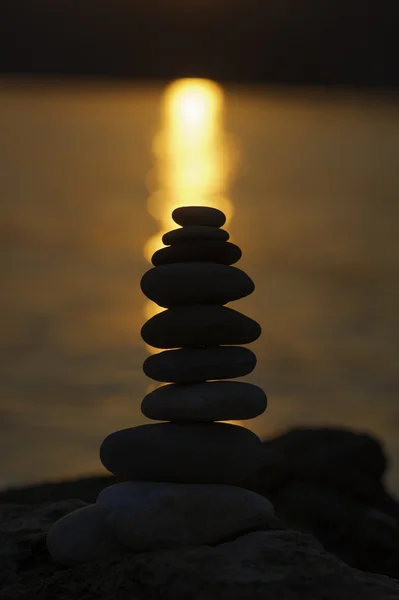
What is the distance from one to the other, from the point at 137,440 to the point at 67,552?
662 millimetres

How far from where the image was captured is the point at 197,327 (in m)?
6.46

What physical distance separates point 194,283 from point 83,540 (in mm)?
1412

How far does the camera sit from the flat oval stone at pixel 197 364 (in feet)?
21.2

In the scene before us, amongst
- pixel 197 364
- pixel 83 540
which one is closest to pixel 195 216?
pixel 197 364

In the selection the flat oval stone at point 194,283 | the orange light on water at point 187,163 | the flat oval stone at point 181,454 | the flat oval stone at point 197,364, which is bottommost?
the flat oval stone at point 181,454

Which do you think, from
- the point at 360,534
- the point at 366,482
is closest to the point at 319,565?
the point at 360,534

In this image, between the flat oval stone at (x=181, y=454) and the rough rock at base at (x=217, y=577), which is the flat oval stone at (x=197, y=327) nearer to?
the flat oval stone at (x=181, y=454)

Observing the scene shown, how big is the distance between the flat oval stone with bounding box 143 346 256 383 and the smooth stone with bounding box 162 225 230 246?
1.90ft

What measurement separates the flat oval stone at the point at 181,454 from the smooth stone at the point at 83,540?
0.29 m

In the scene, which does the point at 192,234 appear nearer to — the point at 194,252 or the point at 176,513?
the point at 194,252

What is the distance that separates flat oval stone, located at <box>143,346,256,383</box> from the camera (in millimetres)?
6461

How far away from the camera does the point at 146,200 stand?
26344 millimetres

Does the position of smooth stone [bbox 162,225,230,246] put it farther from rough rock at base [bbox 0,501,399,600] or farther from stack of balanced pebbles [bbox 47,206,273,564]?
rough rock at base [bbox 0,501,399,600]

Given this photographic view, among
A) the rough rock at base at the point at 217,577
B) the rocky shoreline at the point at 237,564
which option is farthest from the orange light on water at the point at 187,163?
the rough rock at base at the point at 217,577
